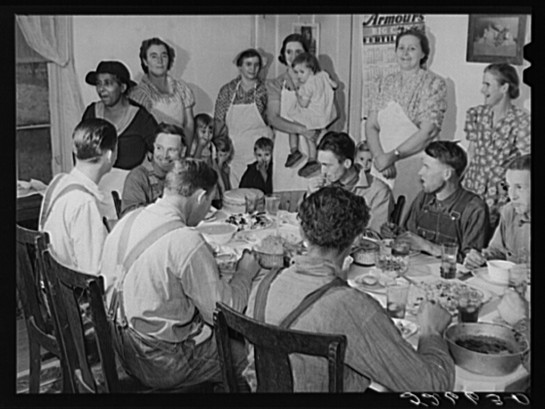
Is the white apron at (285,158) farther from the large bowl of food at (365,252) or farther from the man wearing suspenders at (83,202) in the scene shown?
the man wearing suspenders at (83,202)

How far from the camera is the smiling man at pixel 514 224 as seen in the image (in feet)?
6.97

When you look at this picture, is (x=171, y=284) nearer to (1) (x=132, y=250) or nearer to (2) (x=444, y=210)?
(1) (x=132, y=250)

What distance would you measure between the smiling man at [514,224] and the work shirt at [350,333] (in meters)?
0.27

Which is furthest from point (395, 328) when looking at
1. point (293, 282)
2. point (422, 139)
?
point (422, 139)

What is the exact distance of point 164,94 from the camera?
2.12 meters

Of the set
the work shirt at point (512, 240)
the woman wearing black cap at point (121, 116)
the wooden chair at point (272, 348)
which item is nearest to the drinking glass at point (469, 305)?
the work shirt at point (512, 240)

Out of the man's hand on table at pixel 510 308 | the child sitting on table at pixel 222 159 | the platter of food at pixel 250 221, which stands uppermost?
the child sitting on table at pixel 222 159

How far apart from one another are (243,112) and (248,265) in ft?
1.34

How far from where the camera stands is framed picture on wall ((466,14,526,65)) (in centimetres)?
208

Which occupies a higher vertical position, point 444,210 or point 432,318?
point 444,210

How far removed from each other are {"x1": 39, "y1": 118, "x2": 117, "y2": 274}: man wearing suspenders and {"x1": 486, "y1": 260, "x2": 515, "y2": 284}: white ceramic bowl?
40.8 inches

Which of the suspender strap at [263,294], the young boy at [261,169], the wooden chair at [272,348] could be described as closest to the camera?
the wooden chair at [272,348]

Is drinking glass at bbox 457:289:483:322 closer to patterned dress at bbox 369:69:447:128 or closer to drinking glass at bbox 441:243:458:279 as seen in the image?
drinking glass at bbox 441:243:458:279

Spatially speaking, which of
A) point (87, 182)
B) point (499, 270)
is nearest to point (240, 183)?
point (87, 182)
